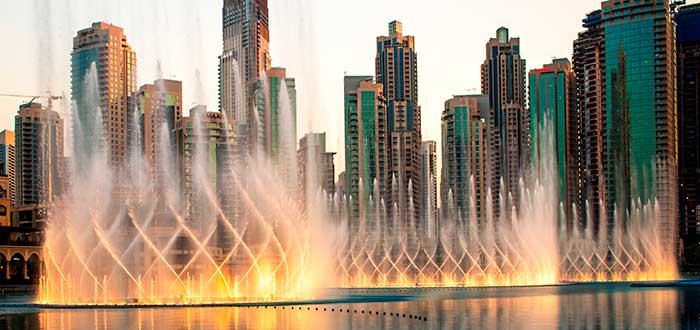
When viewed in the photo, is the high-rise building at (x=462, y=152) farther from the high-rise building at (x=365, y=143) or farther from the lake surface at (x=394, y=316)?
the lake surface at (x=394, y=316)

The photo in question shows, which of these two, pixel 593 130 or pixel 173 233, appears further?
pixel 593 130

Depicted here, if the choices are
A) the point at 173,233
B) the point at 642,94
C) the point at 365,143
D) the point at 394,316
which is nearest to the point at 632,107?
the point at 642,94

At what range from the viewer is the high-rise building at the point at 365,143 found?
510 ft

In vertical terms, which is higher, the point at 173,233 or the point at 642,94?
the point at 642,94

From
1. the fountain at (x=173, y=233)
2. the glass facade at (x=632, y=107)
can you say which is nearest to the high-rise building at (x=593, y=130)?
the glass facade at (x=632, y=107)

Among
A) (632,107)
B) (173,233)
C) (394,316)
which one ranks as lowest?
(394,316)

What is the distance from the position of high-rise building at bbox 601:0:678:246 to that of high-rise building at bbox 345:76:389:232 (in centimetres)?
3739

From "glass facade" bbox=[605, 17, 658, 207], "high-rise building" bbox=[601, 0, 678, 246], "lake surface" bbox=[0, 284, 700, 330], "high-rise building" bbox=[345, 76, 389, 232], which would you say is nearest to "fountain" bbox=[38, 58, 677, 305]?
"lake surface" bbox=[0, 284, 700, 330]

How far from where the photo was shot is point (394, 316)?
148 ft

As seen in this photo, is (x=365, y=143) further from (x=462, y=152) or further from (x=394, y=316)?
(x=394, y=316)

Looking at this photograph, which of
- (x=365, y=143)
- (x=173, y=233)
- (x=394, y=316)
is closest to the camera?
(x=394, y=316)

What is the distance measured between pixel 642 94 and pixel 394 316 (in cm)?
13136

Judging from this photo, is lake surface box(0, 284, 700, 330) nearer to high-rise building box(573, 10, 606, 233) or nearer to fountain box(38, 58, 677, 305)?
fountain box(38, 58, 677, 305)

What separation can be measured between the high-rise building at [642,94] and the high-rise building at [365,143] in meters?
37.4
